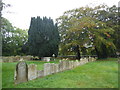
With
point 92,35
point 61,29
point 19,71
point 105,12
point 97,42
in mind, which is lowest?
point 19,71

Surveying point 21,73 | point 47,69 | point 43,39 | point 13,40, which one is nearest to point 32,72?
point 21,73

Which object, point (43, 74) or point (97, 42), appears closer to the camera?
point (43, 74)

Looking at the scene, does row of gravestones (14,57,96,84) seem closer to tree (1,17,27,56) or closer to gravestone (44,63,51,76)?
gravestone (44,63,51,76)

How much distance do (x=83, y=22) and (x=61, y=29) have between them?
5.67m

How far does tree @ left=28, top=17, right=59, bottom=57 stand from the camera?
1875 cm

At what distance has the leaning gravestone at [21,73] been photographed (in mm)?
4971

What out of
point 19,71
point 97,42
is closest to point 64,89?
point 19,71

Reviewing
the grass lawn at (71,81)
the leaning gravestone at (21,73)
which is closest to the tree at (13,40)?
the grass lawn at (71,81)

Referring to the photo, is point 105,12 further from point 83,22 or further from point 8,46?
point 8,46

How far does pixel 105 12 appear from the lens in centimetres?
2166

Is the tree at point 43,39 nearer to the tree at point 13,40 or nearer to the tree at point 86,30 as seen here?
the tree at point 86,30

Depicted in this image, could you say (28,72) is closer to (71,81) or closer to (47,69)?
(47,69)

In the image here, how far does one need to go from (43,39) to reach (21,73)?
14.3m

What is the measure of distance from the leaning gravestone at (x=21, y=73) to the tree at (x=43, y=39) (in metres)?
13.4
